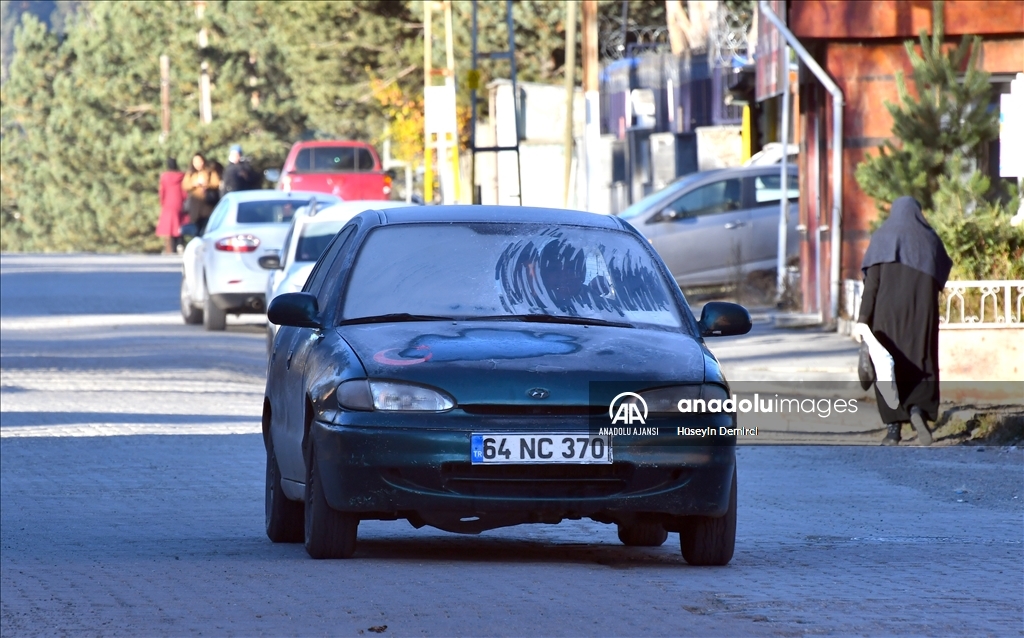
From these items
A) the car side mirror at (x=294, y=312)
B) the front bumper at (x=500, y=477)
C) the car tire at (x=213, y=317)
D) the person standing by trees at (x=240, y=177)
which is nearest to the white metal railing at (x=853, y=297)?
the car tire at (x=213, y=317)

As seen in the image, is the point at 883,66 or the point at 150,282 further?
the point at 150,282

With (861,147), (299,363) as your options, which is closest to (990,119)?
(861,147)

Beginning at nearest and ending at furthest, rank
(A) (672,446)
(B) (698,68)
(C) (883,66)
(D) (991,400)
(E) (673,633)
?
(E) (673,633) → (A) (672,446) → (D) (991,400) → (C) (883,66) → (B) (698,68)

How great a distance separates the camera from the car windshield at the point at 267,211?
2333 centimetres

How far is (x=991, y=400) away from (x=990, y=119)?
147 inches

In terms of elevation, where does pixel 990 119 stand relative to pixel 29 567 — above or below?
above

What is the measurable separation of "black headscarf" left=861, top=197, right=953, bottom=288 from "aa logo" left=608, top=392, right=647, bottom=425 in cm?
689

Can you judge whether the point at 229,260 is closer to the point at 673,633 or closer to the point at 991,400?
the point at 991,400

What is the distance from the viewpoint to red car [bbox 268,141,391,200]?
4369 centimetres

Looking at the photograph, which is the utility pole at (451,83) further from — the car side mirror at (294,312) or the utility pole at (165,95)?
the car side mirror at (294,312)

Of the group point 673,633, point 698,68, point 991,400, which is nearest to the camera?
point 673,633

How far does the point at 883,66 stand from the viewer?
70.8 ft

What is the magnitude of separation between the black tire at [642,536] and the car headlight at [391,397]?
1.67 metres

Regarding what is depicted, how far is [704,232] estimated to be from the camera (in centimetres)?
2636
